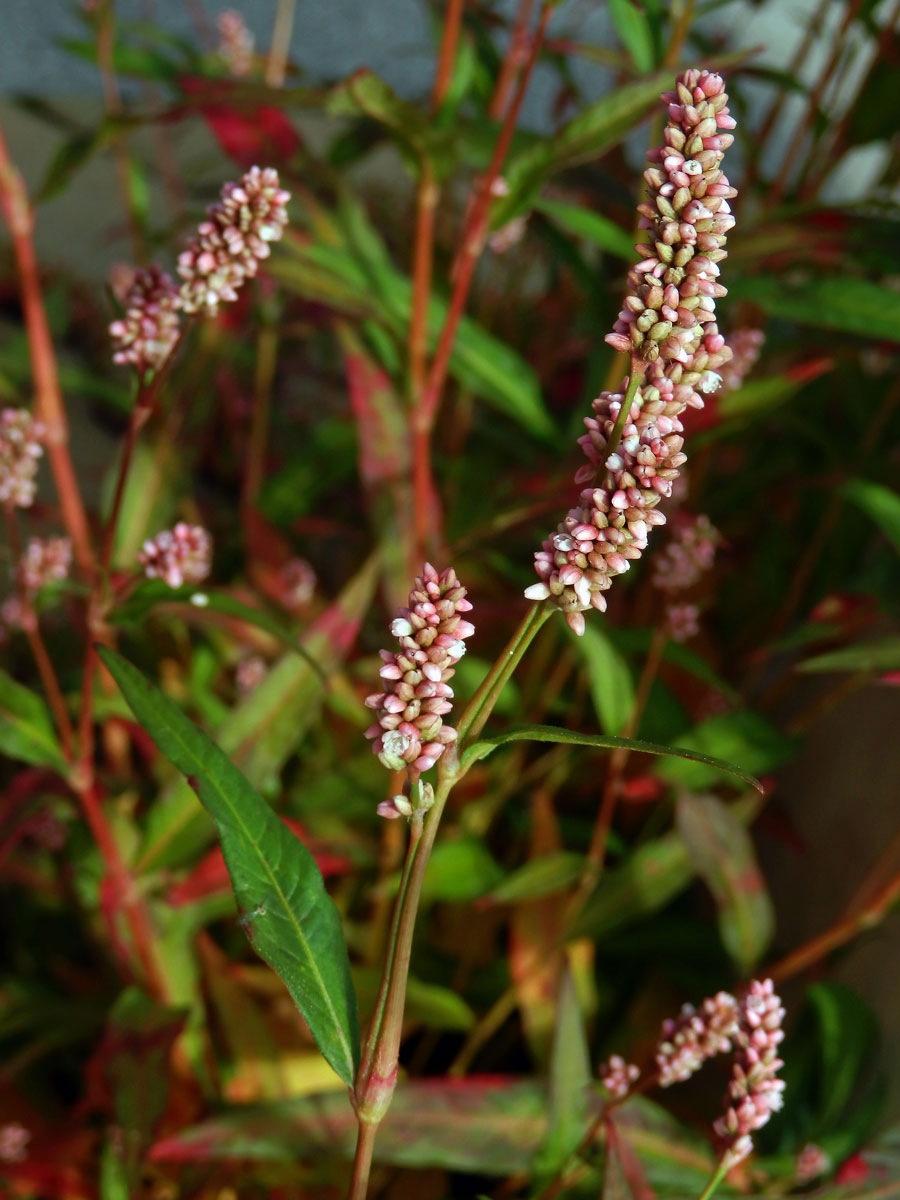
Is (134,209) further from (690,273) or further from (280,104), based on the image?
(690,273)

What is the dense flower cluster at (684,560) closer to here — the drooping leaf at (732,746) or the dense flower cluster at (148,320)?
the drooping leaf at (732,746)

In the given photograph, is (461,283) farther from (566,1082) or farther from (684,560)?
(566,1082)

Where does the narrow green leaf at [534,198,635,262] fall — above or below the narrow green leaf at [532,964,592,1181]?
above

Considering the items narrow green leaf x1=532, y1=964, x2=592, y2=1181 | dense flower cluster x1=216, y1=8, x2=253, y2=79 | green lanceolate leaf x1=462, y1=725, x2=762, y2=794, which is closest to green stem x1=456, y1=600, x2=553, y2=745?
green lanceolate leaf x1=462, y1=725, x2=762, y2=794

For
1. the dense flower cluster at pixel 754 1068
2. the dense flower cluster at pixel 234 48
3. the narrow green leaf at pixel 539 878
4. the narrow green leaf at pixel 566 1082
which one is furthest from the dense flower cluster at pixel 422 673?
the dense flower cluster at pixel 234 48

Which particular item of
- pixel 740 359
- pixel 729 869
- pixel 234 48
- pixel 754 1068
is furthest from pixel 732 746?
pixel 234 48

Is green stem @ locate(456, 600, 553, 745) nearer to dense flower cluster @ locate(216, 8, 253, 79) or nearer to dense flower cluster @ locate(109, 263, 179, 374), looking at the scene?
dense flower cluster @ locate(109, 263, 179, 374)
